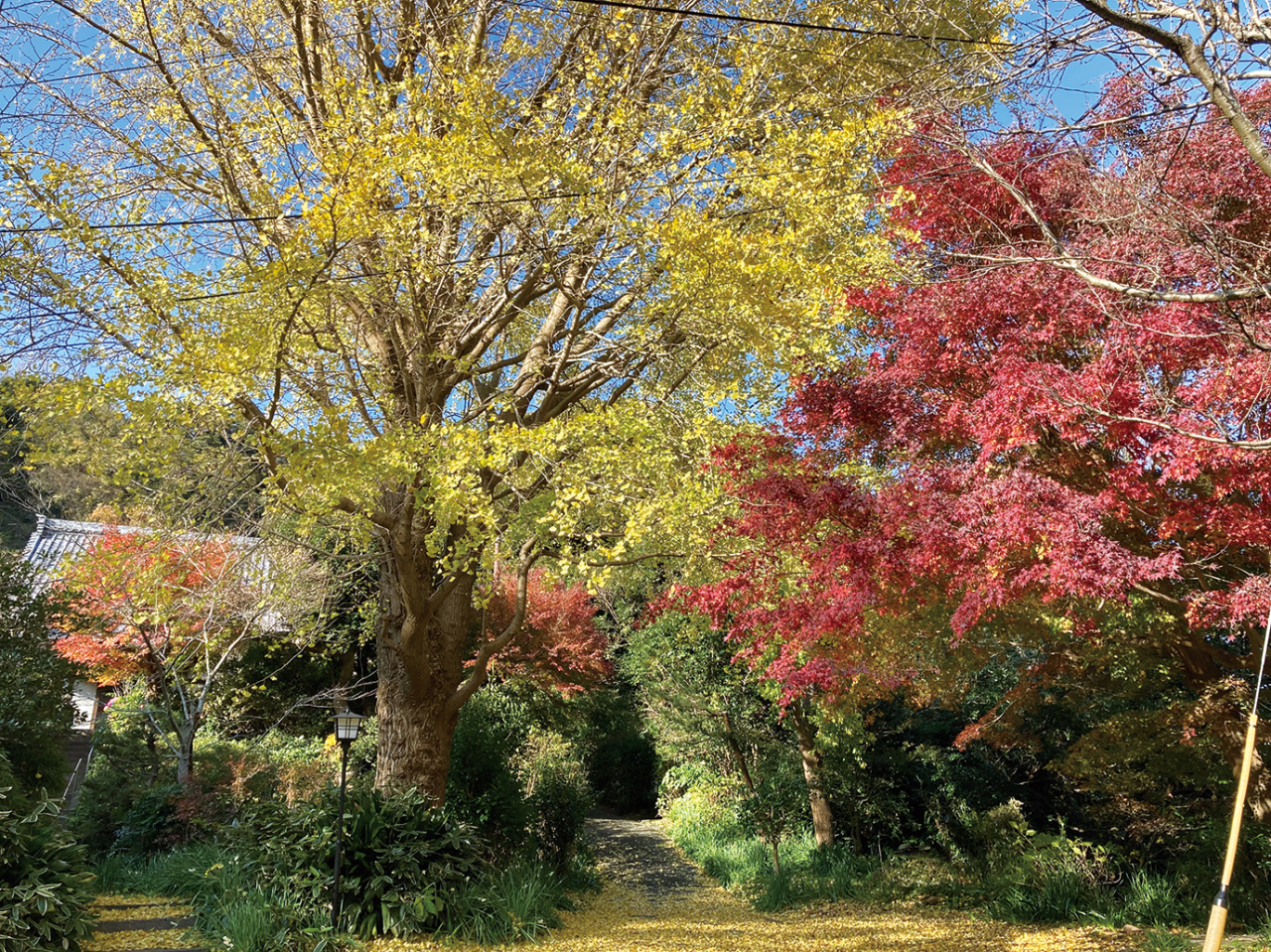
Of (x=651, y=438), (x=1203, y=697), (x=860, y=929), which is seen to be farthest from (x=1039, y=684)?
(x=651, y=438)

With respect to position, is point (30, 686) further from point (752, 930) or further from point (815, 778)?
point (815, 778)

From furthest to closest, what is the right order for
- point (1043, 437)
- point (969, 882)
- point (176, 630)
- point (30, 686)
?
point (969, 882) → point (30, 686) → point (176, 630) → point (1043, 437)

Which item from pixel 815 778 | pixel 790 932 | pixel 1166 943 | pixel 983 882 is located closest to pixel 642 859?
pixel 815 778

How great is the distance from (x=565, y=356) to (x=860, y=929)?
558 centimetres

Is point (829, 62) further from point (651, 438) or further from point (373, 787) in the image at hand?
point (373, 787)

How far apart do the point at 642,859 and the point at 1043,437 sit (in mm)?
9078

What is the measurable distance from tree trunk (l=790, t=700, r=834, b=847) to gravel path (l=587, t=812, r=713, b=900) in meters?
1.71

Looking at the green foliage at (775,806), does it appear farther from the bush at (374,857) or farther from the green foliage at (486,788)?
the bush at (374,857)

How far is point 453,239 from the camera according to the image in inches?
249

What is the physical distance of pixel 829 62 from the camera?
6.17 metres

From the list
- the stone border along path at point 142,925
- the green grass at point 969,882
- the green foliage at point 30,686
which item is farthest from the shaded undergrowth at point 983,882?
the green foliage at point 30,686

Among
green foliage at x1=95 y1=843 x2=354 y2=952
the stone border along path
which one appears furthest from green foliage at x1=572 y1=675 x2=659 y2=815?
the stone border along path

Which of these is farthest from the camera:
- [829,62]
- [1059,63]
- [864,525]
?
[829,62]

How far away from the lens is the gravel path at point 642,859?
10.3 m
